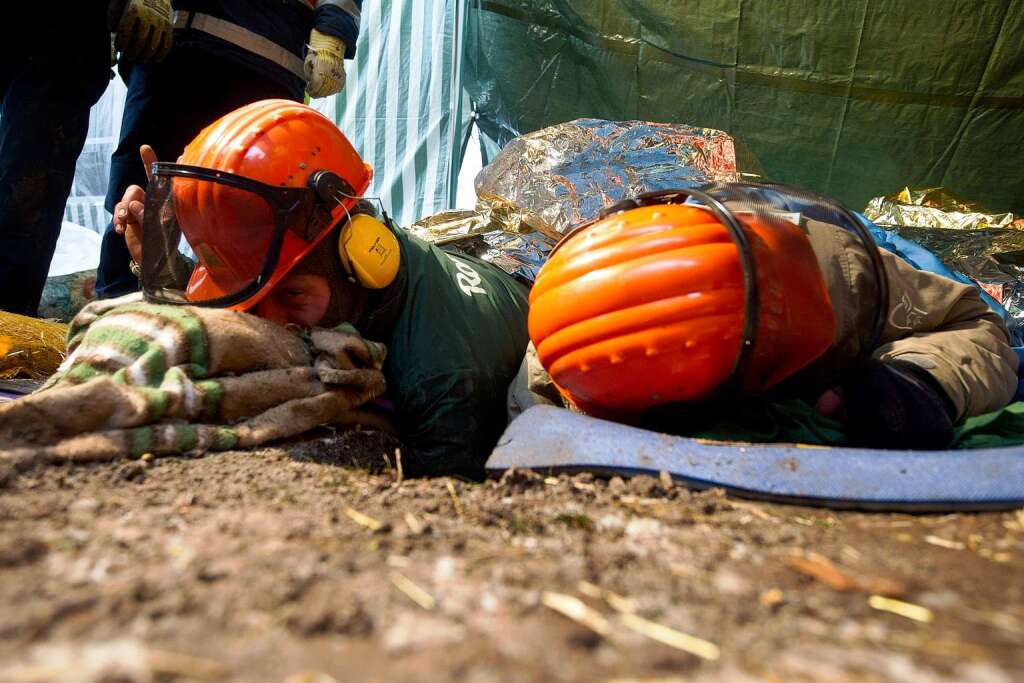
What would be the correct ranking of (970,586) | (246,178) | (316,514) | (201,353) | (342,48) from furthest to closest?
(342,48) < (246,178) < (201,353) < (316,514) < (970,586)

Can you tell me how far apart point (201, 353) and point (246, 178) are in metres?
0.51

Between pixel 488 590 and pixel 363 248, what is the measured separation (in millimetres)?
1490

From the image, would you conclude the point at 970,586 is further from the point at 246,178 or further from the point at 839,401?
the point at 246,178

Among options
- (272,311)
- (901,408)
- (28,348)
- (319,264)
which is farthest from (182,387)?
(901,408)

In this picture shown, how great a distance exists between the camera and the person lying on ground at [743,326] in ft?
5.04

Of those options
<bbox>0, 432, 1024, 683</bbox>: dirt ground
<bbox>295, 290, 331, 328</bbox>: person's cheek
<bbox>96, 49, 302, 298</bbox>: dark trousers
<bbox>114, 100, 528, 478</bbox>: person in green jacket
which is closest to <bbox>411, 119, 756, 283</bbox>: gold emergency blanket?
<bbox>96, 49, 302, 298</bbox>: dark trousers

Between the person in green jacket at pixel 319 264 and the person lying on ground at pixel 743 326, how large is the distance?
1.64ft

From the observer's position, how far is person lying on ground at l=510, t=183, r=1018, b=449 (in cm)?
154

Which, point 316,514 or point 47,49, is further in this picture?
point 47,49

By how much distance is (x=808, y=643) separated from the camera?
0.72m

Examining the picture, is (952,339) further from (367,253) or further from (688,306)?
(367,253)

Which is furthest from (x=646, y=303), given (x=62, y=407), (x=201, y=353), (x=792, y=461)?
(x=62, y=407)

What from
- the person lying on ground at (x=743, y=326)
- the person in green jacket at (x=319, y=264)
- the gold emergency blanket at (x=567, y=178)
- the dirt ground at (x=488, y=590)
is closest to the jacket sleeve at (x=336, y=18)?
the gold emergency blanket at (x=567, y=178)

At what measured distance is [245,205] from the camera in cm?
199
